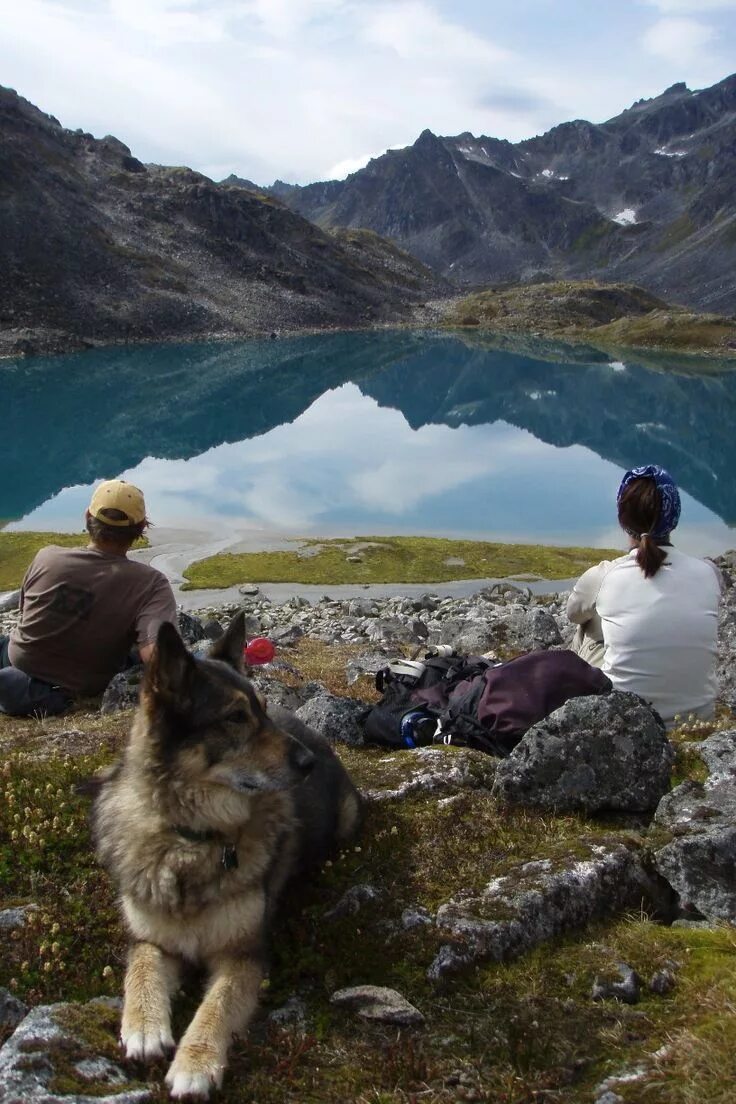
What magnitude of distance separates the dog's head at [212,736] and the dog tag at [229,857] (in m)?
0.39

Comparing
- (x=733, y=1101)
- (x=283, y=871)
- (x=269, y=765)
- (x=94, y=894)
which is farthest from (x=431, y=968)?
(x=94, y=894)

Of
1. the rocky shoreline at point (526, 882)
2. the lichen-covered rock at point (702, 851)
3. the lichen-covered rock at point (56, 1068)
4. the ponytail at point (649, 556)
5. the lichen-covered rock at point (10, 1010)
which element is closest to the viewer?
the lichen-covered rock at point (56, 1068)

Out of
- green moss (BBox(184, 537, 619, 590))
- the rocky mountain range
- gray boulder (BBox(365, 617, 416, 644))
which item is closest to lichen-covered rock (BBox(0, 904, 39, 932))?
gray boulder (BBox(365, 617, 416, 644))

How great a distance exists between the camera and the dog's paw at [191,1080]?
4051 mm

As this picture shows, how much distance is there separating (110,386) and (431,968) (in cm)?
10644

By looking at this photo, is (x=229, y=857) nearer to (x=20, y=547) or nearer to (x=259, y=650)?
(x=259, y=650)

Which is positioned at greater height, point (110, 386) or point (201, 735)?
point (110, 386)

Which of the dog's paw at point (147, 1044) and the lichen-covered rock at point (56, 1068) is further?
the dog's paw at point (147, 1044)

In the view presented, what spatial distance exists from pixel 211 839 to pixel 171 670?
1.23 m

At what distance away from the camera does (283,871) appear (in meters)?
5.67

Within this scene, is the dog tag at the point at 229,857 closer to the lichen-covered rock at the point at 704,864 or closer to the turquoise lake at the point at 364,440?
the lichen-covered rock at the point at 704,864

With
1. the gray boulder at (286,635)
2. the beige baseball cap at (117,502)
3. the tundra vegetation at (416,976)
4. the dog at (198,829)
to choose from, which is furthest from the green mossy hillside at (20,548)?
the dog at (198,829)

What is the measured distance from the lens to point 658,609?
7723mm

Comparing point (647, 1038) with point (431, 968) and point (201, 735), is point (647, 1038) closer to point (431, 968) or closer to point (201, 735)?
point (431, 968)
